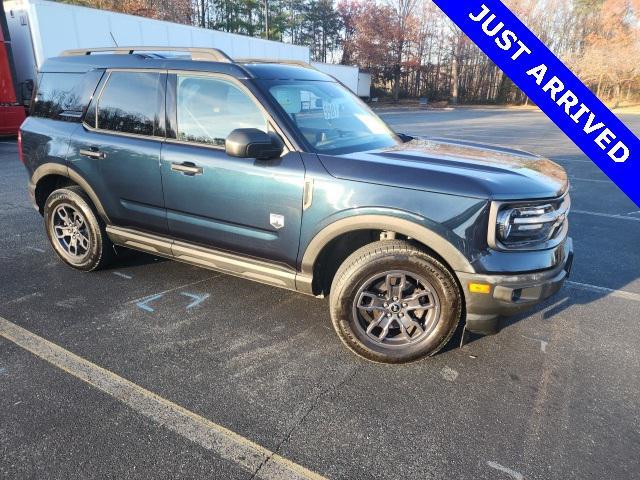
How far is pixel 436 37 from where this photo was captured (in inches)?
2159

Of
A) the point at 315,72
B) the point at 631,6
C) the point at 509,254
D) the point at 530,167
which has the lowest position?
the point at 509,254

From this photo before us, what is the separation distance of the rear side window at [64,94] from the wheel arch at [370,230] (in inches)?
101

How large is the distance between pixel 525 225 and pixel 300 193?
1397mm

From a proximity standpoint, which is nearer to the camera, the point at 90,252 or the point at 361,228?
the point at 361,228

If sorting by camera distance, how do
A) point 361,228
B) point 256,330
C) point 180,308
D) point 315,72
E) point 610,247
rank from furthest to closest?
point 610,247 → point 315,72 → point 180,308 → point 256,330 → point 361,228

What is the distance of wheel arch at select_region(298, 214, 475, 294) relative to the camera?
2721mm

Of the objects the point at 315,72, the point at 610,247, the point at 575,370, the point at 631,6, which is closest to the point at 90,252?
the point at 315,72

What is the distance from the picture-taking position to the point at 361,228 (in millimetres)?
2908

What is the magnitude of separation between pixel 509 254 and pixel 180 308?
2478 millimetres

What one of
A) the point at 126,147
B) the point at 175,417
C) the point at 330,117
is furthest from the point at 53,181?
the point at 175,417

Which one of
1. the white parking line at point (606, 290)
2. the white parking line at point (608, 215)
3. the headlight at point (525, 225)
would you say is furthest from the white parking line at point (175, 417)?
the white parking line at point (608, 215)

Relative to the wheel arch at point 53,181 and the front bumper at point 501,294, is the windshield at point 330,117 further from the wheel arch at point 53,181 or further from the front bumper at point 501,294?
the wheel arch at point 53,181

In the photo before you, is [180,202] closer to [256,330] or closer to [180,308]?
[180,308]

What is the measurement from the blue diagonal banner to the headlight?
4.03 ft
